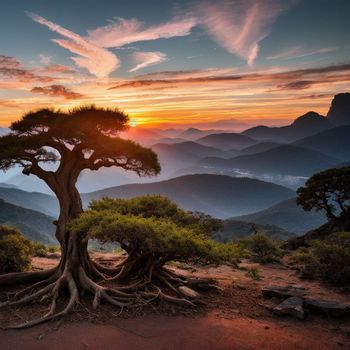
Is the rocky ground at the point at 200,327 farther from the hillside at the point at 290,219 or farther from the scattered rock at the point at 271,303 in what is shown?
the hillside at the point at 290,219

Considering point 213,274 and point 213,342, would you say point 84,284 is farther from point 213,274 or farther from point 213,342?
point 213,274

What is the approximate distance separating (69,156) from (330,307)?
35.5 ft

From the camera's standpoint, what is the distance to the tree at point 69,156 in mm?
12078

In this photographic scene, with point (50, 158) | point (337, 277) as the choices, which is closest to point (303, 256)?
point (337, 277)

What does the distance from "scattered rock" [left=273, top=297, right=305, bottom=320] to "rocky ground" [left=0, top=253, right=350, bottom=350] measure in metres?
0.03

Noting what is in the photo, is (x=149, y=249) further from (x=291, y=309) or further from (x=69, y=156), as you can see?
(x=69, y=156)

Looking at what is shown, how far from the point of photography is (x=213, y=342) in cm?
870

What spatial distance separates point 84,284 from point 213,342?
5040mm

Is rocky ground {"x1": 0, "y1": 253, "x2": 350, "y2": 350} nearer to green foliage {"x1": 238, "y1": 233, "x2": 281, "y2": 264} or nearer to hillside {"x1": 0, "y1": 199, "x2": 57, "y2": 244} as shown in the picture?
green foliage {"x1": 238, "y1": 233, "x2": 281, "y2": 264}

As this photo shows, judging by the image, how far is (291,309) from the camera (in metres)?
10.6

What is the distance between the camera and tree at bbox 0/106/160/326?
12078 millimetres

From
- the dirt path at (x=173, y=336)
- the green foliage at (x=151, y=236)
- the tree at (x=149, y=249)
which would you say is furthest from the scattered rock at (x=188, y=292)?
the dirt path at (x=173, y=336)

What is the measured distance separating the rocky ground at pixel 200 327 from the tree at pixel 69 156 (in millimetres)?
1270

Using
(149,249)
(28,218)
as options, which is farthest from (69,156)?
(28,218)
